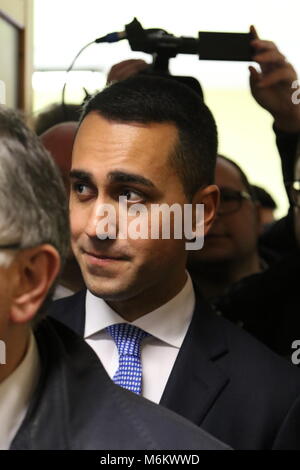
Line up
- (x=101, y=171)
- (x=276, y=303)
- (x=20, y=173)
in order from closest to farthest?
(x=20, y=173), (x=101, y=171), (x=276, y=303)

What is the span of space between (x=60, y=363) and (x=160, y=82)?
42 centimetres

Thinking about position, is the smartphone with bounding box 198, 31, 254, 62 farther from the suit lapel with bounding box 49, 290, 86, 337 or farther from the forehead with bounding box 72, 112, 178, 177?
the suit lapel with bounding box 49, 290, 86, 337

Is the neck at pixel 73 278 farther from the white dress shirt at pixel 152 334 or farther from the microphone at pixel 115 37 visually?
the microphone at pixel 115 37

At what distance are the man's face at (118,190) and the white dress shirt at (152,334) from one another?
52 mm

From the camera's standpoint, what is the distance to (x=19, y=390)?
0.68 m

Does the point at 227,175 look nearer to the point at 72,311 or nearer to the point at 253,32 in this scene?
the point at 253,32

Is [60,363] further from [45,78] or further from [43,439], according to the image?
[45,78]

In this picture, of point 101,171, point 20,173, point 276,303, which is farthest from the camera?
point 276,303

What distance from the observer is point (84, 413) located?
2.26 feet

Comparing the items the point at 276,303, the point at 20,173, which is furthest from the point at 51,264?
the point at 276,303

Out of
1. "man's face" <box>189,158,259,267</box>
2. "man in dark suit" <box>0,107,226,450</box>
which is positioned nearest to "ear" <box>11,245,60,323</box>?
"man in dark suit" <box>0,107,226,450</box>

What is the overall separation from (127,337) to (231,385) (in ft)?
0.49

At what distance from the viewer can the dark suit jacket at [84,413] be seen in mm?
667

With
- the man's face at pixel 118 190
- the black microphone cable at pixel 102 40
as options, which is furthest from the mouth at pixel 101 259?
the black microphone cable at pixel 102 40
